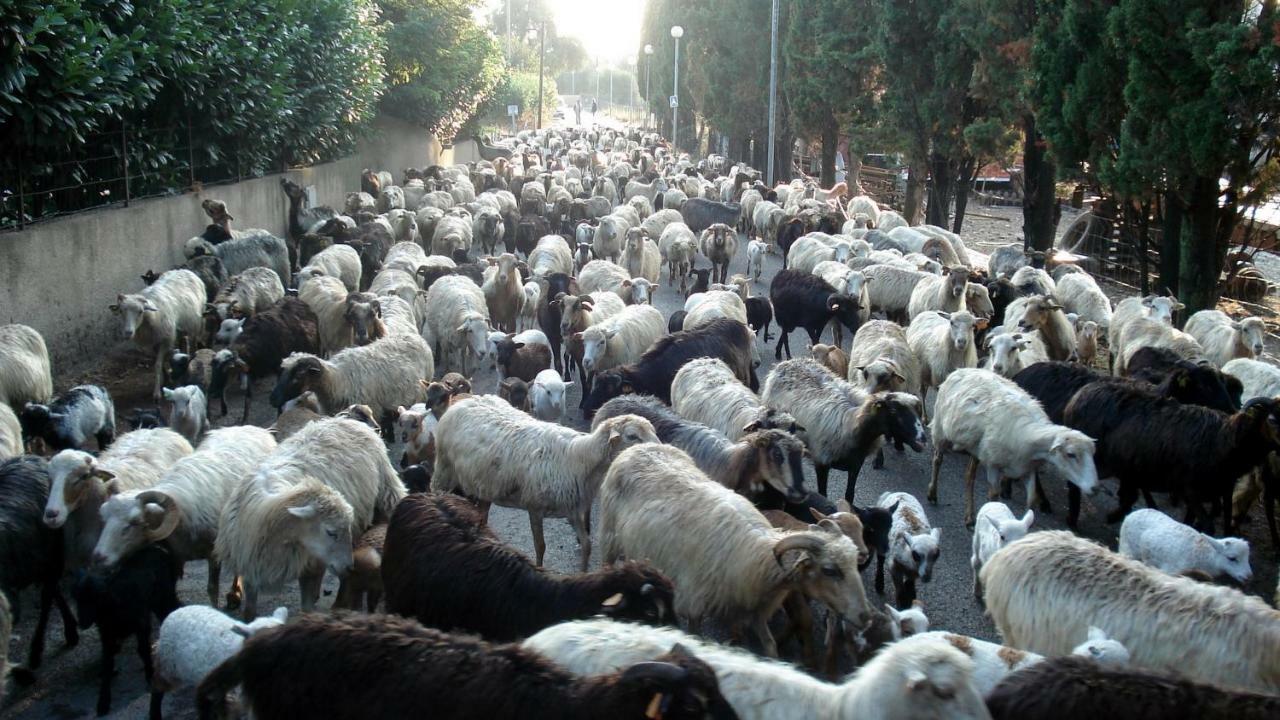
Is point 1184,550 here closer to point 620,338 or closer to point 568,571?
point 568,571

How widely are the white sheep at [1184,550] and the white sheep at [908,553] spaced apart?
1373mm

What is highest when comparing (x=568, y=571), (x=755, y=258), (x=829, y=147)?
(x=829, y=147)

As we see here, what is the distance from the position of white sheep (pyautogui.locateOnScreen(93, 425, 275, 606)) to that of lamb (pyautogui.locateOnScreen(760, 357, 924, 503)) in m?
4.60

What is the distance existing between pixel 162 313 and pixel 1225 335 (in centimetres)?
1262

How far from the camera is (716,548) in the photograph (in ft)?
21.3

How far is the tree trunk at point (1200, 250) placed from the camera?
45.2 ft

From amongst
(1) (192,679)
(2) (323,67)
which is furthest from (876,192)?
(1) (192,679)

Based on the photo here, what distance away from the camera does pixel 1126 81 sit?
14.7m

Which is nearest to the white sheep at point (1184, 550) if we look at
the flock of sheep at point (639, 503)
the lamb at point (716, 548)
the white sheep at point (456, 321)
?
the flock of sheep at point (639, 503)

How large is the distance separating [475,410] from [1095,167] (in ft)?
36.4

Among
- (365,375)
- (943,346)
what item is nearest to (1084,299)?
(943,346)

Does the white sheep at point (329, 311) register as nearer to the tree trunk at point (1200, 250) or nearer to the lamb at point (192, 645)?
the lamb at point (192, 645)

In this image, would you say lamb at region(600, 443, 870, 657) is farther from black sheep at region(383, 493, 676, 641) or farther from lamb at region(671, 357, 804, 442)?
lamb at region(671, 357, 804, 442)

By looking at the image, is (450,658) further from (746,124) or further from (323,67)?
(746,124)
